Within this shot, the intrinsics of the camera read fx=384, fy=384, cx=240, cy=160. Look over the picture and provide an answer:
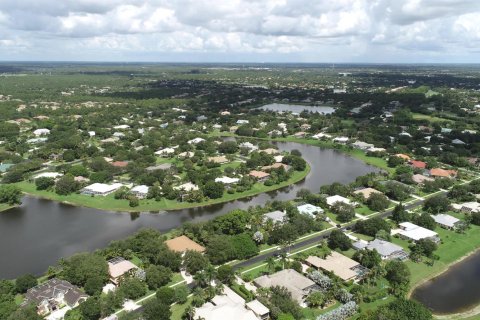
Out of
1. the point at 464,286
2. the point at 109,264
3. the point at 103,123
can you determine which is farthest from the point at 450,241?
the point at 103,123

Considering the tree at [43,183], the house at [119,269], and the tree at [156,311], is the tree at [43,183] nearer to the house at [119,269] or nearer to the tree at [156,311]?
the house at [119,269]

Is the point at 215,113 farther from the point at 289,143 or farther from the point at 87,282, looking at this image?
the point at 87,282

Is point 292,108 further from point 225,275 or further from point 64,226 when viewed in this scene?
point 225,275

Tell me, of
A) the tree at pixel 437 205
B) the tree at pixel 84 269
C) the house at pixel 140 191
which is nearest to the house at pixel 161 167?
the house at pixel 140 191

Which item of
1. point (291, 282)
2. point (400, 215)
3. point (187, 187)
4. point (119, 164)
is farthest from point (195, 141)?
point (291, 282)

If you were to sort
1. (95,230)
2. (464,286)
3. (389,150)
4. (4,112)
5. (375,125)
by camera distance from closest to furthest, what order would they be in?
(464,286) → (95,230) → (389,150) → (375,125) → (4,112)
